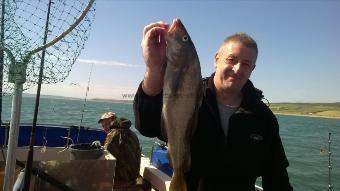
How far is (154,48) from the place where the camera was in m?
2.46

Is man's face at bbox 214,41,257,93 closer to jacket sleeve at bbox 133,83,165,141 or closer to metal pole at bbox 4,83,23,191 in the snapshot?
jacket sleeve at bbox 133,83,165,141

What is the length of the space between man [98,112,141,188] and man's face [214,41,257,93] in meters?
3.61

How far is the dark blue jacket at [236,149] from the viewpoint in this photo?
2.99 meters

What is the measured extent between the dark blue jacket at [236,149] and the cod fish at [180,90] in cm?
48

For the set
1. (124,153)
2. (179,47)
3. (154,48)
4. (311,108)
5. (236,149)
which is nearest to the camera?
(179,47)

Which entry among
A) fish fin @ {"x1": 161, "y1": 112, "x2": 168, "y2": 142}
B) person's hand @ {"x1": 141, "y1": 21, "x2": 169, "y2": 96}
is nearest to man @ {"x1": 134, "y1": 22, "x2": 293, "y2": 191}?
fish fin @ {"x1": 161, "y1": 112, "x2": 168, "y2": 142}

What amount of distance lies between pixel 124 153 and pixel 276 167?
3651 millimetres

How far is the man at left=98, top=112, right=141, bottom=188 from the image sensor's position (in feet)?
20.5

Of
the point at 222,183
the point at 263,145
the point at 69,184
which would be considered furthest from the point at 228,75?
the point at 69,184

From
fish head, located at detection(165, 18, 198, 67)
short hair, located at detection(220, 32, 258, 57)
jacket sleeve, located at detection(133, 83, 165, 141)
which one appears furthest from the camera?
short hair, located at detection(220, 32, 258, 57)

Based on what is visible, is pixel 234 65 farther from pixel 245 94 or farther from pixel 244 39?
pixel 245 94

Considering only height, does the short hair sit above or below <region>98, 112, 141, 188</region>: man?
above

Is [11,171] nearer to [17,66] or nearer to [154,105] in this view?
[17,66]

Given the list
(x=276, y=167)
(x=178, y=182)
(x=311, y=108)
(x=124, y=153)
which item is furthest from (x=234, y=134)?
(x=311, y=108)
